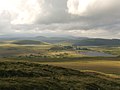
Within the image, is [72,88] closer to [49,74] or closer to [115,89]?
[115,89]

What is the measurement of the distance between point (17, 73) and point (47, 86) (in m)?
15.3

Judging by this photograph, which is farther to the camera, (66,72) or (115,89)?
(66,72)

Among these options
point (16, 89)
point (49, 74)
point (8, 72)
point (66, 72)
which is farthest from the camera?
point (66, 72)

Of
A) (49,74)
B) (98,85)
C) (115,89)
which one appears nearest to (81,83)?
(98,85)

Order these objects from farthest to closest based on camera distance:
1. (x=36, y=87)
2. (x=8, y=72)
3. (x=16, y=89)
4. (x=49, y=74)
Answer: (x=49, y=74), (x=8, y=72), (x=36, y=87), (x=16, y=89)

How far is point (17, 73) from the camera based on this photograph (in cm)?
6750

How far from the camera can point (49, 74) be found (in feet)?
237

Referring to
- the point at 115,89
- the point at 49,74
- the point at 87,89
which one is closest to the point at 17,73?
the point at 49,74

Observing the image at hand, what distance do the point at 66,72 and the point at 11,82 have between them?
2923 cm

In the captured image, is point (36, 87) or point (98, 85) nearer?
point (36, 87)

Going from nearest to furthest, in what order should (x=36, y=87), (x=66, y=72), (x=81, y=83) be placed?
(x=36, y=87) < (x=81, y=83) < (x=66, y=72)

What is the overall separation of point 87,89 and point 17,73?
65.5 feet

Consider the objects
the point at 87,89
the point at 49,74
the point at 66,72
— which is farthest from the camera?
the point at 66,72

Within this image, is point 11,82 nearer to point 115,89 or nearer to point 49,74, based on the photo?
point 49,74
